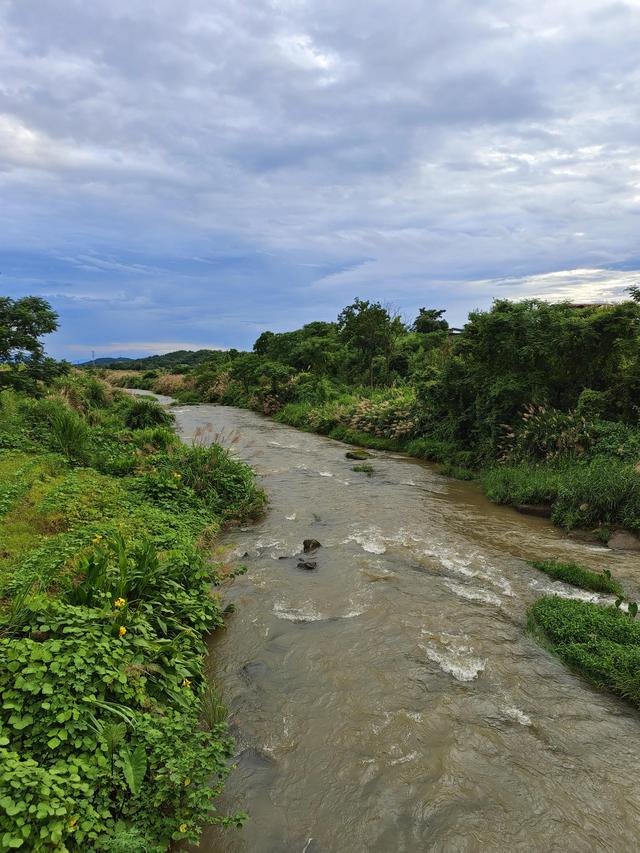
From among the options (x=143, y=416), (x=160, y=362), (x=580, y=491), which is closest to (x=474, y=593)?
(x=580, y=491)

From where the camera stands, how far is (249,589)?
7.27 m

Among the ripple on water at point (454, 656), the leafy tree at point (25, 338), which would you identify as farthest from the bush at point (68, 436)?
the ripple on water at point (454, 656)

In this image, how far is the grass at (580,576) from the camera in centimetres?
719

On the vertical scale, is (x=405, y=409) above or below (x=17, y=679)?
above

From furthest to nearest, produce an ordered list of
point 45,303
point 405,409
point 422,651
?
1. point 405,409
2. point 45,303
3. point 422,651

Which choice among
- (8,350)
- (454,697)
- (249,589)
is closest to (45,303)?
(8,350)

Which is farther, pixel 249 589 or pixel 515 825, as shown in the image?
pixel 249 589

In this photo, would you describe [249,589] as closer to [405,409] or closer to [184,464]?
[184,464]

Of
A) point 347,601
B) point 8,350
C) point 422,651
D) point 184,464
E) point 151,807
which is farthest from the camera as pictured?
point 8,350

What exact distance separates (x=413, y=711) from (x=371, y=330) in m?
27.2

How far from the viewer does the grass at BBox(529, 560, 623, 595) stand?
7.19 meters

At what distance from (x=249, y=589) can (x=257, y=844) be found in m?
4.01

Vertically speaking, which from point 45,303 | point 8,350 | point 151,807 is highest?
point 45,303

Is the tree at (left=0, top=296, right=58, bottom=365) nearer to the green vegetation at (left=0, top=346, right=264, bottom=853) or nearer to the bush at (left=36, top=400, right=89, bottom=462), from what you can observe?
the bush at (left=36, top=400, right=89, bottom=462)
